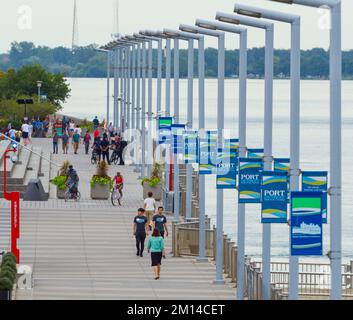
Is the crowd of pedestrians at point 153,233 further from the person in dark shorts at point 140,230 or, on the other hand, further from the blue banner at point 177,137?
the blue banner at point 177,137

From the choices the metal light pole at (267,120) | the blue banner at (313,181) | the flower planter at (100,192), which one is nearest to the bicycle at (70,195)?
the flower planter at (100,192)

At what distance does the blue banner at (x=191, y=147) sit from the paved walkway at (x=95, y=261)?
2.44 m

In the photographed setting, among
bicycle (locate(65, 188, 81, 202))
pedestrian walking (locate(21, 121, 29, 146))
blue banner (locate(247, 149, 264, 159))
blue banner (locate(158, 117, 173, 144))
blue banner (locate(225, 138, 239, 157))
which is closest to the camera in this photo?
blue banner (locate(247, 149, 264, 159))

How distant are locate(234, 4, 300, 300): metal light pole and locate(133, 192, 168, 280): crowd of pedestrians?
976 cm

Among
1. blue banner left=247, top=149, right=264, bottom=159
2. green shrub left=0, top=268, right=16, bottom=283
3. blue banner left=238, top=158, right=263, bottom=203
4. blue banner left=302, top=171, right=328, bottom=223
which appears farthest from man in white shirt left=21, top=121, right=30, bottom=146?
blue banner left=302, top=171, right=328, bottom=223

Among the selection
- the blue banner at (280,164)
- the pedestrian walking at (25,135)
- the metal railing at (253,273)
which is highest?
the pedestrian walking at (25,135)

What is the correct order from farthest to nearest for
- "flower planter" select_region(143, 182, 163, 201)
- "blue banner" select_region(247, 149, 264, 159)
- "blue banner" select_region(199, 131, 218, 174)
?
1. "flower planter" select_region(143, 182, 163, 201)
2. "blue banner" select_region(199, 131, 218, 174)
3. "blue banner" select_region(247, 149, 264, 159)

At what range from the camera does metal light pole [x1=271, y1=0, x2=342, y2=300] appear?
20.9 meters

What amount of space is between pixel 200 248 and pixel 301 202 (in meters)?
17.2

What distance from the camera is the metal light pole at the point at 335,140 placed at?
824 inches

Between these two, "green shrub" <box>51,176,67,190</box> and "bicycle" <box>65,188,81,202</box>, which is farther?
"bicycle" <box>65,188,81,202</box>

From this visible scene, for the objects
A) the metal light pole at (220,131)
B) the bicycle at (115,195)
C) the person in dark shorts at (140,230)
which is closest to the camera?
the metal light pole at (220,131)

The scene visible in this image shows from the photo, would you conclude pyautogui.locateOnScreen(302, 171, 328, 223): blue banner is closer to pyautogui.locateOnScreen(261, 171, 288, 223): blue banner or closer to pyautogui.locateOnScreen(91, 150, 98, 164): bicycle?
pyautogui.locateOnScreen(261, 171, 288, 223): blue banner

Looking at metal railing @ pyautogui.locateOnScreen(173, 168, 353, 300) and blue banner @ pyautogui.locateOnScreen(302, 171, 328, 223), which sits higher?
blue banner @ pyautogui.locateOnScreen(302, 171, 328, 223)
